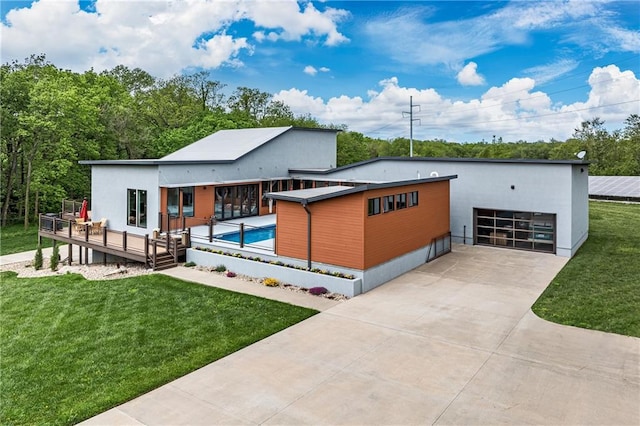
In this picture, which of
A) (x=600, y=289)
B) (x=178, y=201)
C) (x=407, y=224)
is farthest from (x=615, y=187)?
(x=178, y=201)

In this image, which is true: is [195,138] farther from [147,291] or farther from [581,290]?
[581,290]

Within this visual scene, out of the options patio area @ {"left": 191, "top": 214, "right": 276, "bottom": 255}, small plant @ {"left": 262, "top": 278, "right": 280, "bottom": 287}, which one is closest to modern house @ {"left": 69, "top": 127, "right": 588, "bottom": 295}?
patio area @ {"left": 191, "top": 214, "right": 276, "bottom": 255}

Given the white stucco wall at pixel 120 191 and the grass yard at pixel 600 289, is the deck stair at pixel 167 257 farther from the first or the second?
the grass yard at pixel 600 289

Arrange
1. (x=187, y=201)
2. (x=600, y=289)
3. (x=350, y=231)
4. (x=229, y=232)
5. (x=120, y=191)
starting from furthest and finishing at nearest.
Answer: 1. (x=120, y=191)
2. (x=187, y=201)
3. (x=229, y=232)
4. (x=350, y=231)
5. (x=600, y=289)

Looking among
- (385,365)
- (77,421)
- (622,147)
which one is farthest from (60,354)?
Result: (622,147)

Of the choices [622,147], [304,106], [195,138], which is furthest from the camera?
[304,106]

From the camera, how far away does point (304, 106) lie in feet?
192

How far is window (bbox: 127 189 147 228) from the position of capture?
17.7m

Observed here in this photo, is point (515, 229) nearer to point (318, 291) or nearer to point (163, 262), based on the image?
point (318, 291)

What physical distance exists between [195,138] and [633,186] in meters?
37.7

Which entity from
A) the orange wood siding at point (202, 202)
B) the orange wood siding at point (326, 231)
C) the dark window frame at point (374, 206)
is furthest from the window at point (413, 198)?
the orange wood siding at point (202, 202)

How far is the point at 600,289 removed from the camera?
11.7 metres

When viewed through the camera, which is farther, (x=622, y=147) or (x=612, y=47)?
(x=622, y=147)

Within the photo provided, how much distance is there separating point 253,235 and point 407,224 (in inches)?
250
